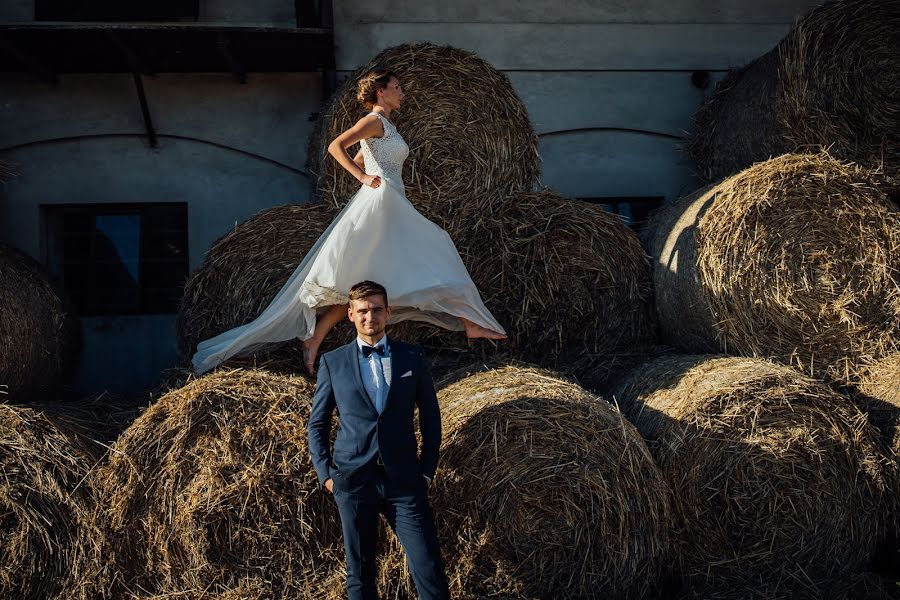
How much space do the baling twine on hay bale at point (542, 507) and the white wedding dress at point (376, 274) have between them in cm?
86

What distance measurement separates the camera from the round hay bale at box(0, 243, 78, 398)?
4.85 meters

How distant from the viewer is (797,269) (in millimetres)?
4953

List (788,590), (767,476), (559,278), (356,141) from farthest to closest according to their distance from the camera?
(559,278) < (356,141) < (767,476) < (788,590)

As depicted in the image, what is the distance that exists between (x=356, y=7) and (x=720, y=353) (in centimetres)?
374

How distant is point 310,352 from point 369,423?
3.65 feet

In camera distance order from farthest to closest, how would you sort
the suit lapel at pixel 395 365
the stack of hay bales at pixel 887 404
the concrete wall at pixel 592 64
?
the concrete wall at pixel 592 64 → the stack of hay bales at pixel 887 404 → the suit lapel at pixel 395 365

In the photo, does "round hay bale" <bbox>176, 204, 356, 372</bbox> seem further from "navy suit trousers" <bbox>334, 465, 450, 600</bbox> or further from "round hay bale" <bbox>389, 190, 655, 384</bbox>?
"navy suit trousers" <bbox>334, 465, 450, 600</bbox>

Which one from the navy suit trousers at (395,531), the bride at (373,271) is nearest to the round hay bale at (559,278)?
the bride at (373,271)

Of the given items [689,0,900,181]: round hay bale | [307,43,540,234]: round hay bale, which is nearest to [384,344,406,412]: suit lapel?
[307,43,540,234]: round hay bale

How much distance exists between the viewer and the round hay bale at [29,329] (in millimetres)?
4852

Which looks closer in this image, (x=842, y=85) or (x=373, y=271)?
(x=373, y=271)

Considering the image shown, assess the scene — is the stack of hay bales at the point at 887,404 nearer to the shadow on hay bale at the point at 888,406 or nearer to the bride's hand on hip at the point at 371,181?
the shadow on hay bale at the point at 888,406

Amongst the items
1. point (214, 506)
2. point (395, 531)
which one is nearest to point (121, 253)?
point (214, 506)

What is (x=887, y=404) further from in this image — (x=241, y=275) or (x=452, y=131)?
(x=241, y=275)
